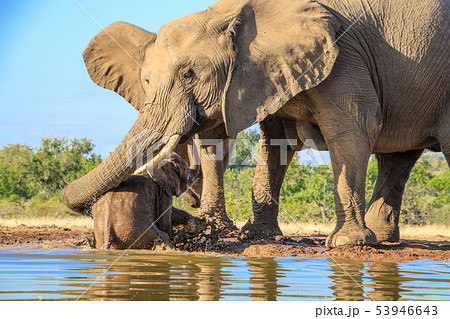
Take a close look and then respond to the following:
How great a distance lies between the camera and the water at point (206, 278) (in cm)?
409

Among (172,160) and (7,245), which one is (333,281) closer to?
(172,160)

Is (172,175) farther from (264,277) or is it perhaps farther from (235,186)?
(235,186)

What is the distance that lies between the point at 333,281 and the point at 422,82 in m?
3.54

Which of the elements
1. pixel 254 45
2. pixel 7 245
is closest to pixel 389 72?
pixel 254 45

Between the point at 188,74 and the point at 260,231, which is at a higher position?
the point at 188,74

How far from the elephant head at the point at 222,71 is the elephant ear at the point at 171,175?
0.54 metres

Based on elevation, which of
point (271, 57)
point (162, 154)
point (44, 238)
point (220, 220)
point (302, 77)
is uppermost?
point (271, 57)

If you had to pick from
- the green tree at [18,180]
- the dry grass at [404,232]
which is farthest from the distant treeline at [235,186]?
the dry grass at [404,232]

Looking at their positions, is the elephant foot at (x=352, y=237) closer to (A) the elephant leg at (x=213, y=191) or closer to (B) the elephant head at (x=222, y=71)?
(B) the elephant head at (x=222, y=71)

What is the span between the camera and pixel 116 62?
8156 millimetres

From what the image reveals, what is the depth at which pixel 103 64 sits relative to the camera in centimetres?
830

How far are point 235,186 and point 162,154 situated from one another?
1243 centimetres

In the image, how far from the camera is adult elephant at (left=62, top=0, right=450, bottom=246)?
267 inches

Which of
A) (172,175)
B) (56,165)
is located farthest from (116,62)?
(56,165)
